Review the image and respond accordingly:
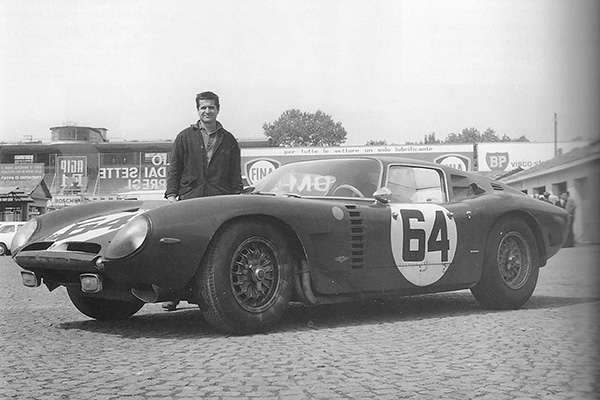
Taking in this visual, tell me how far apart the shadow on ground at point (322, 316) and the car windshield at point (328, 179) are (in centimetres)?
87

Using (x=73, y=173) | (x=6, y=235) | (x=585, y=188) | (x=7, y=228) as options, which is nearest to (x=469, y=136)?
(x=585, y=188)

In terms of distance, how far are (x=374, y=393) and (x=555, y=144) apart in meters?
1.36

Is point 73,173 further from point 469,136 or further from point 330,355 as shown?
point 330,355

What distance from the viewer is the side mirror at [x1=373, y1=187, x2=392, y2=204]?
Result: 182 inches

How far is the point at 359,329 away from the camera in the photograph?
13.6ft

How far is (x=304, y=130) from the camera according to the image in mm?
5070

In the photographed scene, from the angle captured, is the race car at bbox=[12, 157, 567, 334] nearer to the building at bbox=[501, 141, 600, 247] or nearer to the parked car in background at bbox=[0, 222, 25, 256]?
the building at bbox=[501, 141, 600, 247]

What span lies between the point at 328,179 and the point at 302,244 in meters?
0.94

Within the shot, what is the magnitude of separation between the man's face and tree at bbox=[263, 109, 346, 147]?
427 millimetres

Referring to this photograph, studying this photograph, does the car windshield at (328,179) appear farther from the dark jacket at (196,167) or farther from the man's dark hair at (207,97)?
the man's dark hair at (207,97)

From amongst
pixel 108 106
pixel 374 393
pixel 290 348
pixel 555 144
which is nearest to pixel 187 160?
pixel 108 106

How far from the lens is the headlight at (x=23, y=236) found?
14.9 ft

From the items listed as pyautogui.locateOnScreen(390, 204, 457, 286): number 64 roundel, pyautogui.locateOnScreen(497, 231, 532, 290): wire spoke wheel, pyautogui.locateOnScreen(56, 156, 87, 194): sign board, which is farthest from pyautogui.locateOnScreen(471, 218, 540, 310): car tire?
pyautogui.locateOnScreen(56, 156, 87, 194): sign board

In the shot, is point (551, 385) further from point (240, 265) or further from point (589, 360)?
point (240, 265)
